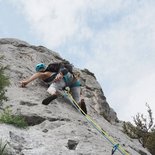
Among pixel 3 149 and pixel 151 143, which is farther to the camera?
pixel 151 143

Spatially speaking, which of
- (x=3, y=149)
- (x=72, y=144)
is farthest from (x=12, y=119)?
(x=3, y=149)

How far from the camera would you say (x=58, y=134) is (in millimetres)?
8820

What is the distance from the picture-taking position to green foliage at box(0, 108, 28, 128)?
8.80 meters

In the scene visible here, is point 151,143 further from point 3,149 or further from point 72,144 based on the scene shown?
point 3,149

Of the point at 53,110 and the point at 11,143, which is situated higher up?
the point at 53,110

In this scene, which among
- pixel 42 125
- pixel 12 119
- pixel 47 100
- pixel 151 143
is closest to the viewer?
pixel 12 119

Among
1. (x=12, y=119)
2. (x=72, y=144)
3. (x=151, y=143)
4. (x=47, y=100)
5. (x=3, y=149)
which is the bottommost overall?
(x=3, y=149)

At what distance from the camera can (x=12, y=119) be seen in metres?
8.86

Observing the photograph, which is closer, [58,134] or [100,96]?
[58,134]

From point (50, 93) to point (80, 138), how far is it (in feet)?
11.3

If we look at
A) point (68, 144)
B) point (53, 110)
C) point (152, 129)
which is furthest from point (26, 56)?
point (68, 144)

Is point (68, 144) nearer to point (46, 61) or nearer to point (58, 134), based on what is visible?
point (58, 134)

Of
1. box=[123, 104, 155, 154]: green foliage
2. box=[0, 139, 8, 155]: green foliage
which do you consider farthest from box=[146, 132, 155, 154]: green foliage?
box=[0, 139, 8, 155]: green foliage

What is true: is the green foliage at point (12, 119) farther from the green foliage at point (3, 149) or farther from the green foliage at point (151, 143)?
the green foliage at point (151, 143)
